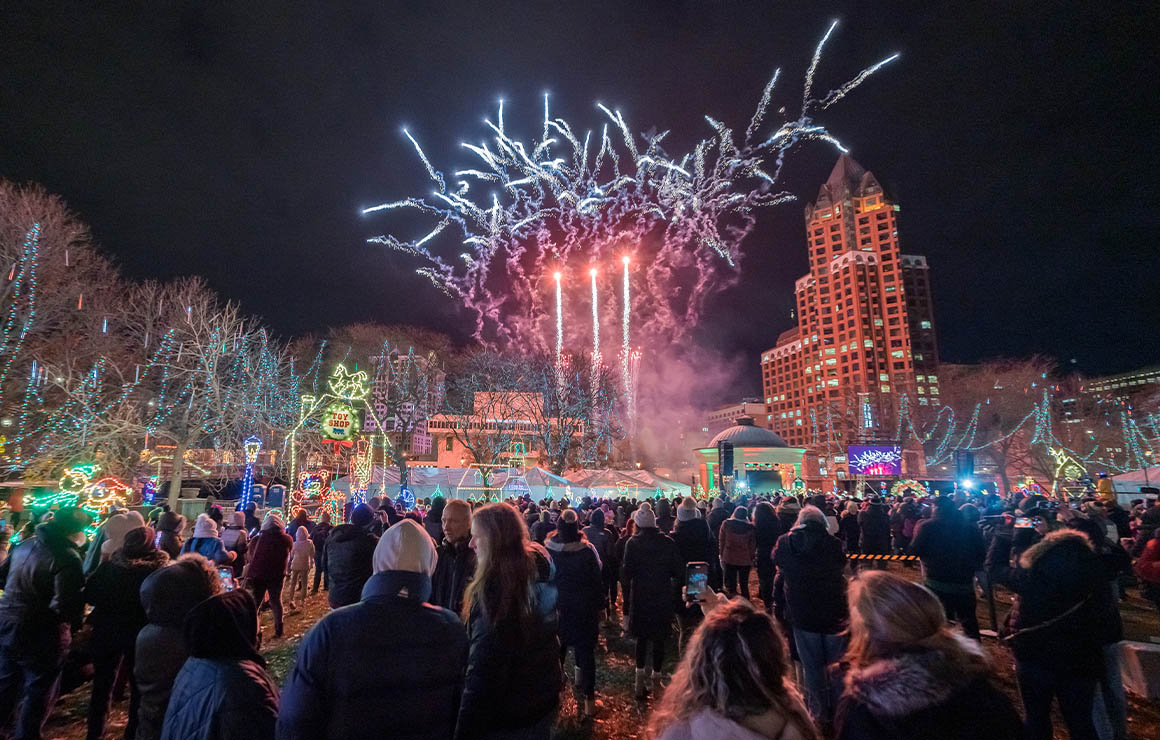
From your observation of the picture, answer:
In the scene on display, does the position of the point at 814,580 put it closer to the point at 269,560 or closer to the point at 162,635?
the point at 162,635

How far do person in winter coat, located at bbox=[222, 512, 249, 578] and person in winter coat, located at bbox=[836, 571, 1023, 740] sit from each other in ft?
30.0

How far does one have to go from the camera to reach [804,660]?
197 inches

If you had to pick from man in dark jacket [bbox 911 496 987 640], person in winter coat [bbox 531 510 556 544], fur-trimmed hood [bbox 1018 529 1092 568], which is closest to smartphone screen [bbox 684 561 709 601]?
fur-trimmed hood [bbox 1018 529 1092 568]

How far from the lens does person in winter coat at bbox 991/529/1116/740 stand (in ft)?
12.6

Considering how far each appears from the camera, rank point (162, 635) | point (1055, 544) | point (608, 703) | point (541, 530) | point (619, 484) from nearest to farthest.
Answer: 1. point (162, 635)
2. point (1055, 544)
3. point (608, 703)
4. point (541, 530)
5. point (619, 484)

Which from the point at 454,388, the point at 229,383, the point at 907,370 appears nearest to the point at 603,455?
the point at 454,388

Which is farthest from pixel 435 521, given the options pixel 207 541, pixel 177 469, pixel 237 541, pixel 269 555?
pixel 177 469

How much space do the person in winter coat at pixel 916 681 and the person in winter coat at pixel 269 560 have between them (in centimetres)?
797

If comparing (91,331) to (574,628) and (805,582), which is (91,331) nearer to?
(574,628)

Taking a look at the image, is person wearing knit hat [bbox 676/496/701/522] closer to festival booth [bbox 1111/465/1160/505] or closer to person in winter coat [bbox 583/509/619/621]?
person in winter coat [bbox 583/509/619/621]

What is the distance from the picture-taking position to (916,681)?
195cm

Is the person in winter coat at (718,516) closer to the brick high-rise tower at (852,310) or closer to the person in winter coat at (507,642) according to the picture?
the person in winter coat at (507,642)

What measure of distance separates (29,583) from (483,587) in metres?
4.03

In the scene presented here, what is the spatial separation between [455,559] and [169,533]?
443 centimetres
